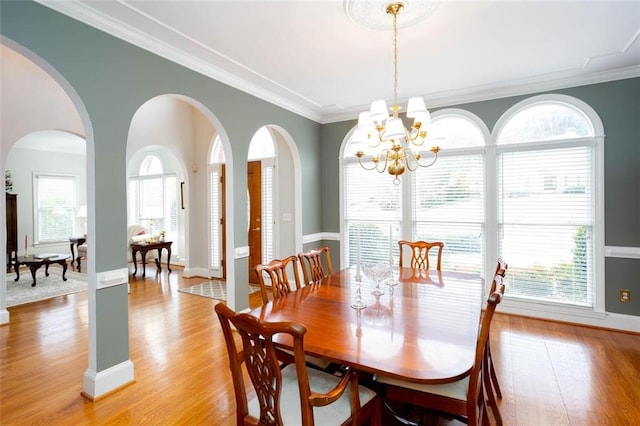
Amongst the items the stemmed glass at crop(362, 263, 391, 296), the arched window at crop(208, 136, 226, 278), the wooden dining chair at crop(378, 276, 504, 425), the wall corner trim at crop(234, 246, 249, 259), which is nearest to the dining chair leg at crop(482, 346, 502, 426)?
the wooden dining chair at crop(378, 276, 504, 425)

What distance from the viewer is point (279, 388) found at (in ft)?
4.24

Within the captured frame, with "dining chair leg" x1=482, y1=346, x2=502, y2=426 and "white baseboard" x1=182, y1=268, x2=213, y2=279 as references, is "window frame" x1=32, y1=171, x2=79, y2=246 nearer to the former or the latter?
"white baseboard" x1=182, y1=268, x2=213, y2=279

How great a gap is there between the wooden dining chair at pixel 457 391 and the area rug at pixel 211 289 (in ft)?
11.5

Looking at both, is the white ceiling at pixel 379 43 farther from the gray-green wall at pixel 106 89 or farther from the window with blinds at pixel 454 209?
the window with blinds at pixel 454 209

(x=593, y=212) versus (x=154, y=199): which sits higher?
(x=154, y=199)

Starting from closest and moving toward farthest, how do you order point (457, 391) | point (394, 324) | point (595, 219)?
point (457, 391)
point (394, 324)
point (595, 219)

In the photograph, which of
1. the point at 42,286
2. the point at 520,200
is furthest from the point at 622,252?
the point at 42,286

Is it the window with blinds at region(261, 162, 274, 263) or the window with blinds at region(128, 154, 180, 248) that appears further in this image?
the window with blinds at region(128, 154, 180, 248)

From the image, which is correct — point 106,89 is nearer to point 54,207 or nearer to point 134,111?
point 134,111

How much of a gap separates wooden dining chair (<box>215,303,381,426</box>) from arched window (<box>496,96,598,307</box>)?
130 inches

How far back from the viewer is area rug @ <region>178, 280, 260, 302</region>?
482cm

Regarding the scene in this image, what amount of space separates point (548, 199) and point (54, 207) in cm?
1035

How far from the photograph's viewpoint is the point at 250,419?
145 centimetres

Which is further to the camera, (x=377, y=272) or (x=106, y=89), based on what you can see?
(x=106, y=89)
